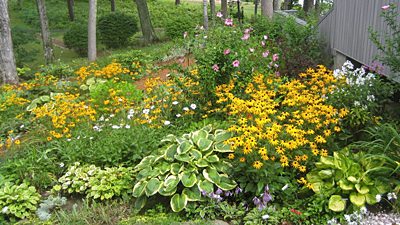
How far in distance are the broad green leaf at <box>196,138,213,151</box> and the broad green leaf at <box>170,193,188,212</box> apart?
1.91ft

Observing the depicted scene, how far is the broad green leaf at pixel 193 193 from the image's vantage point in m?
4.21

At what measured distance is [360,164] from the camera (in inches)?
165

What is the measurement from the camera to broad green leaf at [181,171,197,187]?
427 cm

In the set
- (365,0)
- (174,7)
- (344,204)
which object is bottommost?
(174,7)

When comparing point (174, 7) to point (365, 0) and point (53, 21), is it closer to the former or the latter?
point (53, 21)

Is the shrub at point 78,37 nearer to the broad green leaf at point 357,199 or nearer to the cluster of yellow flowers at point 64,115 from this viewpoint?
the cluster of yellow flowers at point 64,115

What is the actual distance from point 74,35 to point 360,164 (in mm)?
17238

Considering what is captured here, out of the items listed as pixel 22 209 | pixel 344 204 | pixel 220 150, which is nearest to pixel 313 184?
pixel 344 204

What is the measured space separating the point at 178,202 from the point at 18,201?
1.70 metres

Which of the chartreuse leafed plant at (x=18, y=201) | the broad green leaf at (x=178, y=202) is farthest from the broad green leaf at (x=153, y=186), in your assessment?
the chartreuse leafed plant at (x=18, y=201)

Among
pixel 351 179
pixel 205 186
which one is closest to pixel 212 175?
pixel 205 186

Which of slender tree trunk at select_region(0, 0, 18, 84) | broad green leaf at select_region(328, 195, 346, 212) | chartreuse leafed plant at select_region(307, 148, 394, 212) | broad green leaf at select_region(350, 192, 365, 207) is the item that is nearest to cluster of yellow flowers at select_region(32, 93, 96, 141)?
chartreuse leafed plant at select_region(307, 148, 394, 212)

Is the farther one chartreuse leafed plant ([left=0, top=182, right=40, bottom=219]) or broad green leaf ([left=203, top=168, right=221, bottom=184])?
chartreuse leafed plant ([left=0, top=182, right=40, bottom=219])

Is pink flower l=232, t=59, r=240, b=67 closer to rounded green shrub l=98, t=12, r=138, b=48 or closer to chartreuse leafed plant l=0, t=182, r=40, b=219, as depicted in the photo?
chartreuse leafed plant l=0, t=182, r=40, b=219
